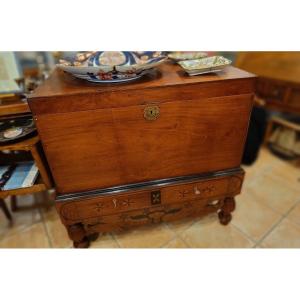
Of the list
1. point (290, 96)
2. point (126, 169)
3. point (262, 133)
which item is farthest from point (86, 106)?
point (262, 133)

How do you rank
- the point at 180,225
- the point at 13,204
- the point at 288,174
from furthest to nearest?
the point at 288,174 → the point at 13,204 → the point at 180,225

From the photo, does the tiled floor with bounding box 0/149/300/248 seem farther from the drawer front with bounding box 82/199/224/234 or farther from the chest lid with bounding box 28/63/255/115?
A: the chest lid with bounding box 28/63/255/115

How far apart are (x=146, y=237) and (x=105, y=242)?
218 mm

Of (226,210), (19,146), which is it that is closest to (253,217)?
(226,210)

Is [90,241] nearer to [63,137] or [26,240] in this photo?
[26,240]

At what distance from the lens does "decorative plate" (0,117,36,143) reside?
0.78m

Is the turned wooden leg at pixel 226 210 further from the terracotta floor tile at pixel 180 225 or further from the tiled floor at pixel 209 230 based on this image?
the terracotta floor tile at pixel 180 225

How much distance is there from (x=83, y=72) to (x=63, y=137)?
22 cm

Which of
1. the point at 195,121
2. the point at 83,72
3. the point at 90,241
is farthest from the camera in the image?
the point at 90,241

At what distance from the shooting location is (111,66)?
0.65 m

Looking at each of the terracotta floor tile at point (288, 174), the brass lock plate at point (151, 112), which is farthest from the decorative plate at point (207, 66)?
the terracotta floor tile at point (288, 174)

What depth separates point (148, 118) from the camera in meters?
0.72

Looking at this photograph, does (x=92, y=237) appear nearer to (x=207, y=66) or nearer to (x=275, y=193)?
(x=207, y=66)

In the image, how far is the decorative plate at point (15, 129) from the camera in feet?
2.55
